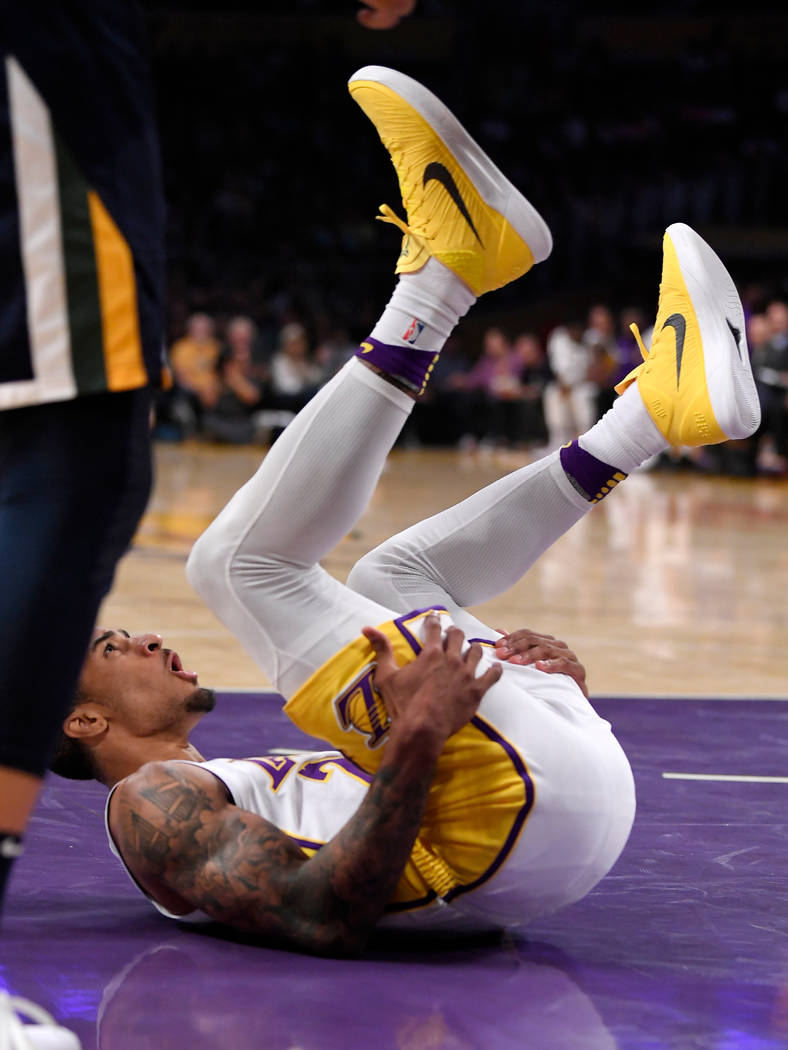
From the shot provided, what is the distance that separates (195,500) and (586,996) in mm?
7374

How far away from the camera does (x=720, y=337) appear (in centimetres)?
257

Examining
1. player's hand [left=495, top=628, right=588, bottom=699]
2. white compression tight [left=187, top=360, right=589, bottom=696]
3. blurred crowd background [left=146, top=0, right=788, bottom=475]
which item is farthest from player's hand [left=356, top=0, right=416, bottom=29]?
blurred crowd background [left=146, top=0, right=788, bottom=475]

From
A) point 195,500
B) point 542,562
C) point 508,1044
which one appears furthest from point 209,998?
point 195,500

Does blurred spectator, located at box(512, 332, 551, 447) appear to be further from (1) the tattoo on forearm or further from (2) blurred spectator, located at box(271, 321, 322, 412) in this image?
(1) the tattoo on forearm

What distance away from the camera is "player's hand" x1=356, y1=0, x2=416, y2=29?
5.91ft

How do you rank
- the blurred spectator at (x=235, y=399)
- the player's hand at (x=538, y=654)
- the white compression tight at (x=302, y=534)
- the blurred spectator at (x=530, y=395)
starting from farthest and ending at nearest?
the blurred spectator at (x=530, y=395)
the blurred spectator at (x=235, y=399)
the player's hand at (x=538, y=654)
the white compression tight at (x=302, y=534)

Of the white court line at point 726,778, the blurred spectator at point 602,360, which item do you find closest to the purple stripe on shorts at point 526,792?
the white court line at point 726,778

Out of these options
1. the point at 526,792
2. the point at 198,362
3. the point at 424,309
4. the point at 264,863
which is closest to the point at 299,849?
the point at 264,863

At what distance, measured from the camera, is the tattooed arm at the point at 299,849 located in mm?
1931

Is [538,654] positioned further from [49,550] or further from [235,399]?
[235,399]

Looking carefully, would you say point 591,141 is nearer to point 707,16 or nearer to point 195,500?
point 707,16

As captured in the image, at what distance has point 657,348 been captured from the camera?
A: 8.68 ft

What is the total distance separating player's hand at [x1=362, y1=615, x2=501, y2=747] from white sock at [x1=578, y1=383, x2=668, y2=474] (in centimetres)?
64

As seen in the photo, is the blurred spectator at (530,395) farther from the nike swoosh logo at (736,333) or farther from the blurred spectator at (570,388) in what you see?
the nike swoosh logo at (736,333)
